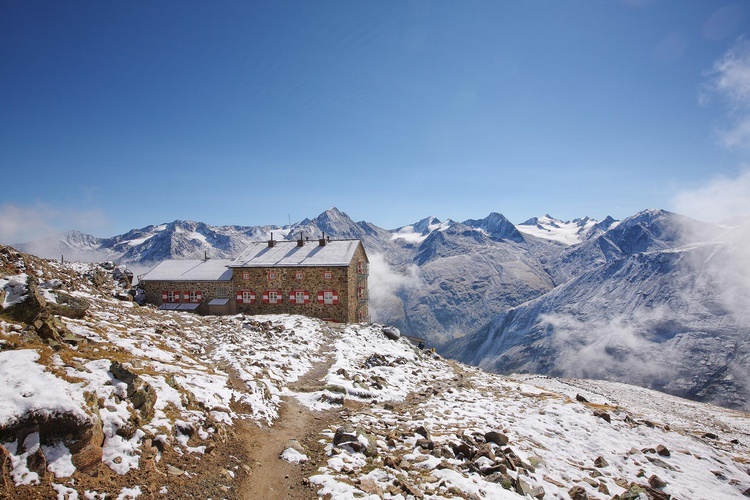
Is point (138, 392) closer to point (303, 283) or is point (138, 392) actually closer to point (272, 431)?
point (272, 431)

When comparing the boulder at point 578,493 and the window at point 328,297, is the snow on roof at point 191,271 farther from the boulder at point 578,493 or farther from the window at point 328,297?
the boulder at point 578,493

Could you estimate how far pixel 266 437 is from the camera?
1305 cm

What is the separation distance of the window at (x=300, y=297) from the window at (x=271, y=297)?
2.05m

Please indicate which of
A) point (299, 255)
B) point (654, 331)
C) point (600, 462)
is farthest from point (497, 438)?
point (654, 331)

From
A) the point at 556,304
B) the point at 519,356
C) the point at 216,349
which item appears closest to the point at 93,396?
the point at 216,349

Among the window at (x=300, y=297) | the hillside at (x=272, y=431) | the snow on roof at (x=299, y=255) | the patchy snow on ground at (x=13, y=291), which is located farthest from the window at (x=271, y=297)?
the patchy snow on ground at (x=13, y=291)

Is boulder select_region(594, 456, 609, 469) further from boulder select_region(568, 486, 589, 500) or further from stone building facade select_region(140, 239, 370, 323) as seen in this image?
stone building facade select_region(140, 239, 370, 323)

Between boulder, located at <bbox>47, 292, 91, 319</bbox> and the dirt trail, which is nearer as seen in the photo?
the dirt trail

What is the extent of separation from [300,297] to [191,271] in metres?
18.2

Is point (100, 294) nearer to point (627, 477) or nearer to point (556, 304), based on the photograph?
point (627, 477)

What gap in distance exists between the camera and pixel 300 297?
47.6 meters

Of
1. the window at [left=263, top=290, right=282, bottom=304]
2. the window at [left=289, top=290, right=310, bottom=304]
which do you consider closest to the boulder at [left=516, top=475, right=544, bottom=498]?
the window at [left=289, top=290, right=310, bottom=304]

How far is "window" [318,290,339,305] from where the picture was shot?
154 feet

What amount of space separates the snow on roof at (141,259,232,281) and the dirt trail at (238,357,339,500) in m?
37.9
